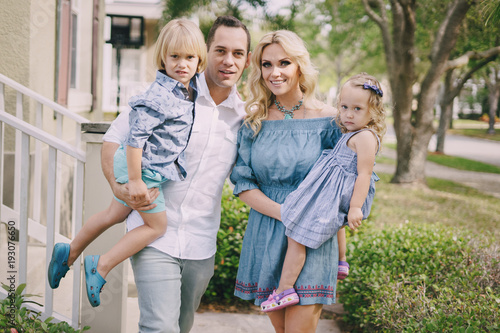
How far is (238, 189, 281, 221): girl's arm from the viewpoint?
2516 millimetres

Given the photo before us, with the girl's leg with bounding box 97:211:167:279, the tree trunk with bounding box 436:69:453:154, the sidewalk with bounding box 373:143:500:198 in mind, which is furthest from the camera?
the tree trunk with bounding box 436:69:453:154

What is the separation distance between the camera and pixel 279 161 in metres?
2.53

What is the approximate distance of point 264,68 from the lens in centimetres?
258

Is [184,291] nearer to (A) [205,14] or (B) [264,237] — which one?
(B) [264,237]

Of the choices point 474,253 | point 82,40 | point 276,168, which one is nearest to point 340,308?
point 474,253

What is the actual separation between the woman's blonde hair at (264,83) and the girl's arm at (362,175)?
16.8 inches

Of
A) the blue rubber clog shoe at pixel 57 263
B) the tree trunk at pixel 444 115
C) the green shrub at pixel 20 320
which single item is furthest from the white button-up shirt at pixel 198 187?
the tree trunk at pixel 444 115

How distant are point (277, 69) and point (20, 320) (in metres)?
1.86

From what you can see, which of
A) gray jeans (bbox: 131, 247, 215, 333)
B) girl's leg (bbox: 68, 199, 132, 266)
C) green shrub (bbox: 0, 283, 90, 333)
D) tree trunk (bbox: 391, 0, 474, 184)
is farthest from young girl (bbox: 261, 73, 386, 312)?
tree trunk (bbox: 391, 0, 474, 184)

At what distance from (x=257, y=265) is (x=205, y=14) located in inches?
179

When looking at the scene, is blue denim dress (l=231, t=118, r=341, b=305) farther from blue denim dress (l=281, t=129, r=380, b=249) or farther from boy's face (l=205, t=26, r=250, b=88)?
boy's face (l=205, t=26, r=250, b=88)

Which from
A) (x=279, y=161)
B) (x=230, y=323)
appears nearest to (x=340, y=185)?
(x=279, y=161)

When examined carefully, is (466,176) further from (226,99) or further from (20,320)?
(20,320)

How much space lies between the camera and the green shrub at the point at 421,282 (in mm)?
2875
